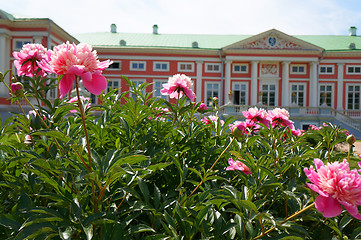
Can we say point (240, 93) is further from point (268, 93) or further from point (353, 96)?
point (353, 96)

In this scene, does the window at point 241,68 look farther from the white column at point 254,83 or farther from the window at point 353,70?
the window at point 353,70

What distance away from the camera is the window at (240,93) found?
25.5 m

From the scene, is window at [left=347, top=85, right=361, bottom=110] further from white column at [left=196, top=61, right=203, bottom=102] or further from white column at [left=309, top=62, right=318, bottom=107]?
white column at [left=196, top=61, right=203, bottom=102]

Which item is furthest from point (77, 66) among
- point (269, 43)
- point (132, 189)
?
point (269, 43)

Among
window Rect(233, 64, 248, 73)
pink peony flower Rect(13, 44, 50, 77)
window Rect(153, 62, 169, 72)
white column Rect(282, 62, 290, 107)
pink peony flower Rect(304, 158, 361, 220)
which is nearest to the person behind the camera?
pink peony flower Rect(304, 158, 361, 220)

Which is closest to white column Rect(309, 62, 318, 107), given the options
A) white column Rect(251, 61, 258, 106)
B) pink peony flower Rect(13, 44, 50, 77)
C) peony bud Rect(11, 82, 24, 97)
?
white column Rect(251, 61, 258, 106)

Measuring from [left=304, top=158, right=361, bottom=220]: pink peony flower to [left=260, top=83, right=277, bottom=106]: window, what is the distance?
25.9 meters

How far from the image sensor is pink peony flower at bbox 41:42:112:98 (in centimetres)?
94

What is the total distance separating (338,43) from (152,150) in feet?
103

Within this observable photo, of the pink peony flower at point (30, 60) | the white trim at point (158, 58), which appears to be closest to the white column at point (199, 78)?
the white trim at point (158, 58)

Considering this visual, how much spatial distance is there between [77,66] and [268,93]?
26.2m

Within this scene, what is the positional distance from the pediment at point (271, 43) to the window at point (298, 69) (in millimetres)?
1711

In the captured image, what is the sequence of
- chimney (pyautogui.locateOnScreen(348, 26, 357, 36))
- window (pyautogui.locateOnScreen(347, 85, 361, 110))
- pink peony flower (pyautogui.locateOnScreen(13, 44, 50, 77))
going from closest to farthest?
pink peony flower (pyautogui.locateOnScreen(13, 44, 50, 77))
window (pyautogui.locateOnScreen(347, 85, 361, 110))
chimney (pyautogui.locateOnScreen(348, 26, 357, 36))

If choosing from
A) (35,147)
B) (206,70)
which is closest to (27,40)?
(206,70)
